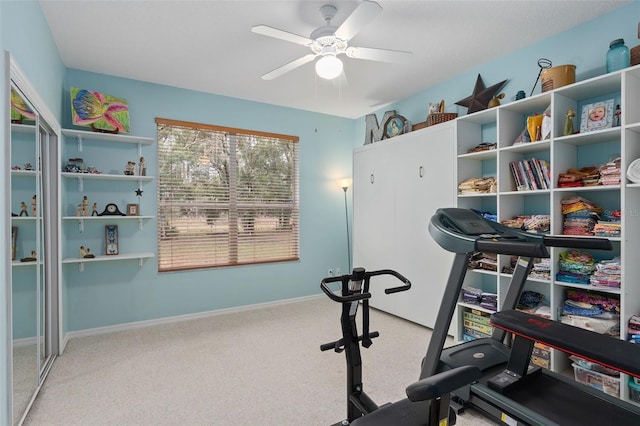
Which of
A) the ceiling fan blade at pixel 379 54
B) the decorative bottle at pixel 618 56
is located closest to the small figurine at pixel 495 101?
the decorative bottle at pixel 618 56

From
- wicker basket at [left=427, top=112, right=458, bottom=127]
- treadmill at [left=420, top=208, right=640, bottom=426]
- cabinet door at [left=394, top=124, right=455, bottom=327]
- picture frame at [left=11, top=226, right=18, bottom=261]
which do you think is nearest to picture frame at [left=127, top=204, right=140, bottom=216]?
picture frame at [left=11, top=226, right=18, bottom=261]

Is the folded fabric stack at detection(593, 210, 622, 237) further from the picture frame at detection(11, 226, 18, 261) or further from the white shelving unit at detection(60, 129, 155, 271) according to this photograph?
the white shelving unit at detection(60, 129, 155, 271)

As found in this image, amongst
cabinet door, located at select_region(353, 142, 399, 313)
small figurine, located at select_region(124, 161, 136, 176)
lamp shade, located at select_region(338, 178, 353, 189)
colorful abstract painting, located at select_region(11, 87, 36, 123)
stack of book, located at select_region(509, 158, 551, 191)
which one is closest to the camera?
colorful abstract painting, located at select_region(11, 87, 36, 123)

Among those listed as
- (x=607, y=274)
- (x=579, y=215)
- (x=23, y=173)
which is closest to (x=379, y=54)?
(x=579, y=215)

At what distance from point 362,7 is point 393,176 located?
2.32 m

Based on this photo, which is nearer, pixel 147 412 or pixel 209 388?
pixel 147 412

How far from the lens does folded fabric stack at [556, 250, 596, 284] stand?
95.7 inches

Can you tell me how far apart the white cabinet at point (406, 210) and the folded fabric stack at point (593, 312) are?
3.41ft

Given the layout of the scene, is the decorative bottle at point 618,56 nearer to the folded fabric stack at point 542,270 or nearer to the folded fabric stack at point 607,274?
the folded fabric stack at point 607,274

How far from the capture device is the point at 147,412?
7.11ft

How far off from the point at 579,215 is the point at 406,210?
1.61 metres

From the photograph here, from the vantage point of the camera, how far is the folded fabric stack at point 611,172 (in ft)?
7.42

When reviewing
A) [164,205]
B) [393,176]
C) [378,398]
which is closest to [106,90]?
[164,205]

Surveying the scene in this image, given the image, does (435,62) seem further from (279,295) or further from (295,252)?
(279,295)
